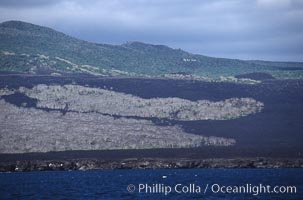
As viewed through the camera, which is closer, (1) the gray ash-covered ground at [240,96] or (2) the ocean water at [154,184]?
(2) the ocean water at [154,184]

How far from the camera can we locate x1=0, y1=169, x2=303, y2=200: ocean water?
67750mm

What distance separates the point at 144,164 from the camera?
114 meters

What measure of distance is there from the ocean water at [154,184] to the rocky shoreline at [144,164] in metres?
2.77

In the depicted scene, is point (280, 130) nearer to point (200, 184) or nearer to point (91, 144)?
point (91, 144)

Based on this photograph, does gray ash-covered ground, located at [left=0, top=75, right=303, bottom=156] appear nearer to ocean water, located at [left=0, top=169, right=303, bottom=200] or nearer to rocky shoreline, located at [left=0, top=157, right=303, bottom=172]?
rocky shoreline, located at [left=0, top=157, right=303, bottom=172]

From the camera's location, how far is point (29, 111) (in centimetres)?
13788

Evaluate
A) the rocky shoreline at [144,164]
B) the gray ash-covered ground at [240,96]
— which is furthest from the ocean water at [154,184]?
the gray ash-covered ground at [240,96]

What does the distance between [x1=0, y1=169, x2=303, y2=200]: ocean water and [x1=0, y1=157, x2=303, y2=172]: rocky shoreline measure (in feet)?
9.10

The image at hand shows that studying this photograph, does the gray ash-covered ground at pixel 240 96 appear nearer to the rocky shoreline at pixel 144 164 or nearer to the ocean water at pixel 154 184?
the rocky shoreline at pixel 144 164

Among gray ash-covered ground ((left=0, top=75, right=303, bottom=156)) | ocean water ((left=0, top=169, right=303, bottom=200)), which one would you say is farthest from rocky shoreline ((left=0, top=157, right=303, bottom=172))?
gray ash-covered ground ((left=0, top=75, right=303, bottom=156))

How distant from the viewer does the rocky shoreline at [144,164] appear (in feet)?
360

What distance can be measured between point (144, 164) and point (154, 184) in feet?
107

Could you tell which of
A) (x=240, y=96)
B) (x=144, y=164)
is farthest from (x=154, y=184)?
(x=240, y=96)

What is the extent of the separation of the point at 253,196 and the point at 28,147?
211 feet
